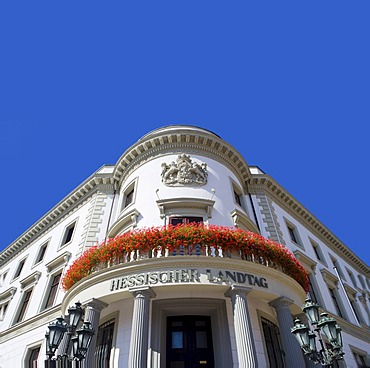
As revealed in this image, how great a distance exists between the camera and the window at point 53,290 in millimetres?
20094

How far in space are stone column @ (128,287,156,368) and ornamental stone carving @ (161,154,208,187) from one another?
285 inches

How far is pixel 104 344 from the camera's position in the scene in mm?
14516

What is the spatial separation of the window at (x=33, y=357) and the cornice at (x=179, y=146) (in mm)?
10731

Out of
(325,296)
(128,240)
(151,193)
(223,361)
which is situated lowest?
(223,361)

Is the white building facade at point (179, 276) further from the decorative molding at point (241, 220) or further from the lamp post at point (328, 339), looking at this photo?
the lamp post at point (328, 339)

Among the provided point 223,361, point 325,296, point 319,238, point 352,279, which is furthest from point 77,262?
point 352,279

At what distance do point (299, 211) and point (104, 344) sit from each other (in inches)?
727

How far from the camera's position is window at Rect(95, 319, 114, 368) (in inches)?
551

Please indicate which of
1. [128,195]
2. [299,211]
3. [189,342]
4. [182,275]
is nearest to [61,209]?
[128,195]

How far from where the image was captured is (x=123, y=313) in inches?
566

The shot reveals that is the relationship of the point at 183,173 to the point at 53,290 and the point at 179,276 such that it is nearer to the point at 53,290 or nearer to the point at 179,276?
the point at 179,276

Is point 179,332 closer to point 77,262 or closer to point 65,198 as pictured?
point 77,262

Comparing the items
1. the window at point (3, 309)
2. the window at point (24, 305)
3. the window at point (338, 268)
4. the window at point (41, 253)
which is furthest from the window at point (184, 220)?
the window at point (338, 268)

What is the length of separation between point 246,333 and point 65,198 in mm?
18527
